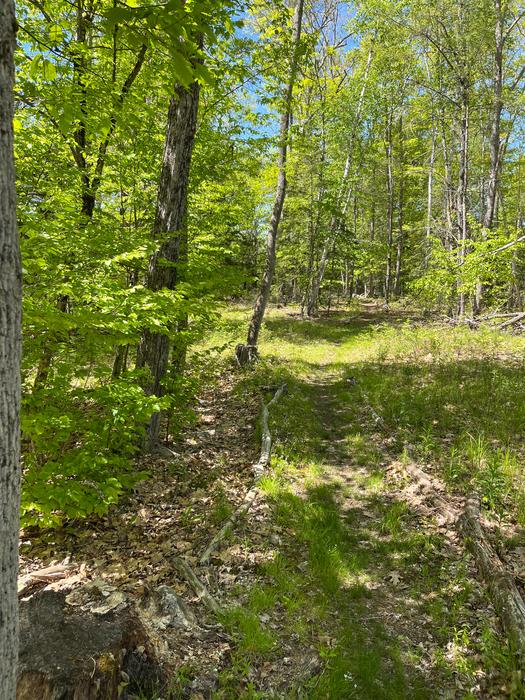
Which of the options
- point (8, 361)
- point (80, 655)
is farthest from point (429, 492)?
point (8, 361)

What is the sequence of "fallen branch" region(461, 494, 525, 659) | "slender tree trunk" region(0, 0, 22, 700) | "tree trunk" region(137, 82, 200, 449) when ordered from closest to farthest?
"slender tree trunk" region(0, 0, 22, 700)
"fallen branch" region(461, 494, 525, 659)
"tree trunk" region(137, 82, 200, 449)

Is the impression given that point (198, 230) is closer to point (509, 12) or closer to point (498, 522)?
point (498, 522)

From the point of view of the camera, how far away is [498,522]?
18.7 ft

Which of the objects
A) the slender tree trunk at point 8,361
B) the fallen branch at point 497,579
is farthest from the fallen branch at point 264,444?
the slender tree trunk at point 8,361

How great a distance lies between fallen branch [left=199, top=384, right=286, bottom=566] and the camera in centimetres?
539

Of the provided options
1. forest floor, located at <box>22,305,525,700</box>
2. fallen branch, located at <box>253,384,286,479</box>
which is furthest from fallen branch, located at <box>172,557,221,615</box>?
fallen branch, located at <box>253,384,286,479</box>

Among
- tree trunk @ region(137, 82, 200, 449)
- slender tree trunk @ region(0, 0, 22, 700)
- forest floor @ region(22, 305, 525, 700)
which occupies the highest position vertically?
tree trunk @ region(137, 82, 200, 449)

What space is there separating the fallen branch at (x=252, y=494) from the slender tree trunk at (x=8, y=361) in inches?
147

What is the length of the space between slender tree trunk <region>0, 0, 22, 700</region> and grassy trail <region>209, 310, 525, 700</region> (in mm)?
2547

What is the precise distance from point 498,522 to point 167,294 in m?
5.47

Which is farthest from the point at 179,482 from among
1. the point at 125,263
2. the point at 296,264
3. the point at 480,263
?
the point at 296,264

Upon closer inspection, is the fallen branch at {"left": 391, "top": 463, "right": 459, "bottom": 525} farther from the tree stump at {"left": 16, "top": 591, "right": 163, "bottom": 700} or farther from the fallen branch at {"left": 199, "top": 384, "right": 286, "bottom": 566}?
the tree stump at {"left": 16, "top": 591, "right": 163, "bottom": 700}

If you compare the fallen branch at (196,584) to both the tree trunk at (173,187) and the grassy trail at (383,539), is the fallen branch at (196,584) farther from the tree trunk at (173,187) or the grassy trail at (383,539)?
the tree trunk at (173,187)

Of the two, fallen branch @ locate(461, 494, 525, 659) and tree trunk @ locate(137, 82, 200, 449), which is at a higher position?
tree trunk @ locate(137, 82, 200, 449)
